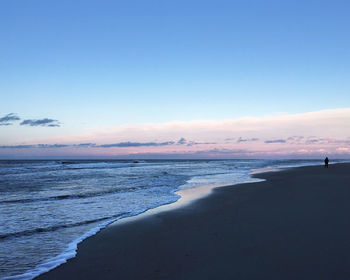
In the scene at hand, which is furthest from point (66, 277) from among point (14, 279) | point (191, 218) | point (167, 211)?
point (167, 211)

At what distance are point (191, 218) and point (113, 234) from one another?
106 inches

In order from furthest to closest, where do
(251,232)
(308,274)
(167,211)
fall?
1. (167,211)
2. (251,232)
3. (308,274)

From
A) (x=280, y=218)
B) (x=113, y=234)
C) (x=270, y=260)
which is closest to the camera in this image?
(x=270, y=260)

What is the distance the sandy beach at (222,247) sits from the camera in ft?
15.8

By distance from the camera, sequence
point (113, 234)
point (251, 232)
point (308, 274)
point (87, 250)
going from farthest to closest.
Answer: point (113, 234), point (251, 232), point (87, 250), point (308, 274)

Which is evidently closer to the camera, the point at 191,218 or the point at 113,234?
the point at 113,234

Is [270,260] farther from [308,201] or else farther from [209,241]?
[308,201]

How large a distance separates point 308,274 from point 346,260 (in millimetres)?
1049

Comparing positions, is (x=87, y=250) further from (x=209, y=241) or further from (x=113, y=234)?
(x=209, y=241)

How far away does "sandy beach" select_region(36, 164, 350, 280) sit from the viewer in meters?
4.83

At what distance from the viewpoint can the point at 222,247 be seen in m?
6.10

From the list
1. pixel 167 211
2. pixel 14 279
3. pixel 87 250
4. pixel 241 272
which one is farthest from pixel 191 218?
pixel 14 279

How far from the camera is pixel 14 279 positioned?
4.91 metres

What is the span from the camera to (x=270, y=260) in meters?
5.23
